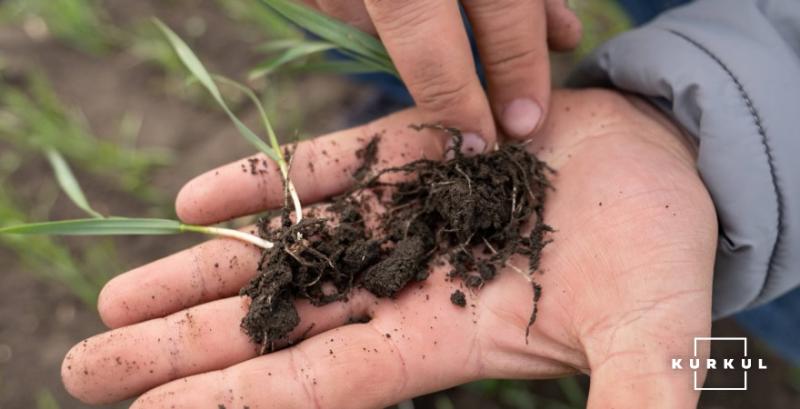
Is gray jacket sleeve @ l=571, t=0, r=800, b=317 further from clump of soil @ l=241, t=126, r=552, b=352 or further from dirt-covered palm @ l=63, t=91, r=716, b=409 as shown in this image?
clump of soil @ l=241, t=126, r=552, b=352

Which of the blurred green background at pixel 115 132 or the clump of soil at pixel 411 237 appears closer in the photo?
the clump of soil at pixel 411 237

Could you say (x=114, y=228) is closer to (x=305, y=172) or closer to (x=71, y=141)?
(x=305, y=172)

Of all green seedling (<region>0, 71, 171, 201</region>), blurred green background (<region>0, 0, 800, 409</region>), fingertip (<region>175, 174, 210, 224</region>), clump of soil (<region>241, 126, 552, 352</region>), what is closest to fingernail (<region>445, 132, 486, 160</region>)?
clump of soil (<region>241, 126, 552, 352</region>)

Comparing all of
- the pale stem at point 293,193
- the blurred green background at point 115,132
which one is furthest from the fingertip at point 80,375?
the blurred green background at point 115,132

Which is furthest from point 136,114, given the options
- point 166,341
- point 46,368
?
point 166,341

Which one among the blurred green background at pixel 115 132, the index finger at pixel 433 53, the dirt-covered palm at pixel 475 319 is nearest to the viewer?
the dirt-covered palm at pixel 475 319

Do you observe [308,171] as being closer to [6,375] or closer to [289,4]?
[289,4]

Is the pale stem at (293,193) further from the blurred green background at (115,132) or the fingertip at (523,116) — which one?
the blurred green background at (115,132)
